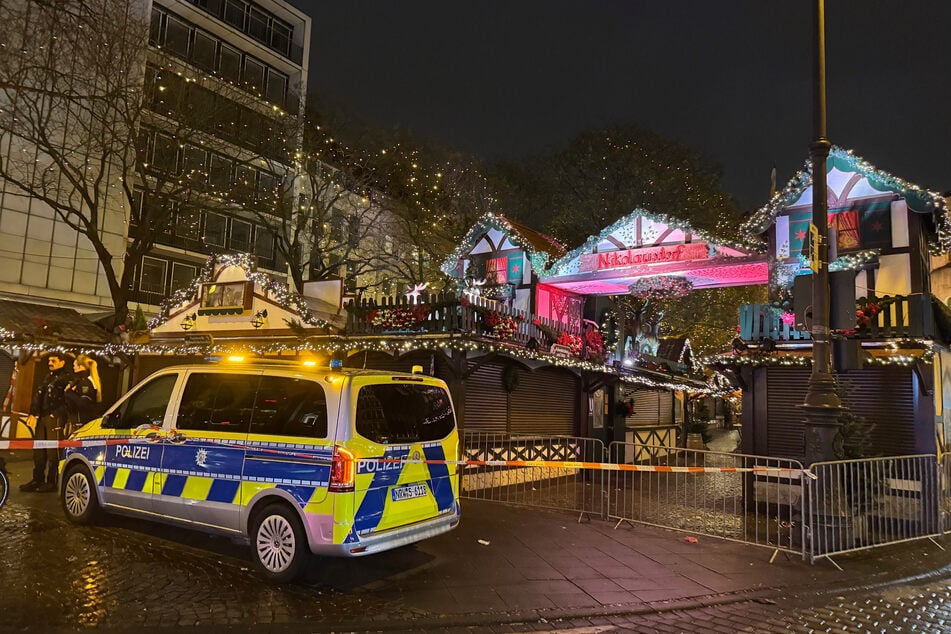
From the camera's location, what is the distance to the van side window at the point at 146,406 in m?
7.34

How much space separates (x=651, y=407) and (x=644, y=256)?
7498 millimetres

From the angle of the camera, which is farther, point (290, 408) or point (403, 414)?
point (403, 414)

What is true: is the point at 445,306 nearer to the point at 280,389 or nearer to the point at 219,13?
the point at 280,389

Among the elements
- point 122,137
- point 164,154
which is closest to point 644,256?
point 164,154

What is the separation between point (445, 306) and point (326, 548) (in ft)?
22.0

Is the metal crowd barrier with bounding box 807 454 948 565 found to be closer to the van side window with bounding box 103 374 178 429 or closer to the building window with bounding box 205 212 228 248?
the van side window with bounding box 103 374 178 429

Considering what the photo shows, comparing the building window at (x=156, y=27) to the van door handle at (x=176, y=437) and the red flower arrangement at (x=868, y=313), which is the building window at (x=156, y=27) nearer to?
Result: the van door handle at (x=176, y=437)

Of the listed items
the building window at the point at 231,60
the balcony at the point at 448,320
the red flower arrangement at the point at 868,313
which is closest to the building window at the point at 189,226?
the building window at the point at 231,60

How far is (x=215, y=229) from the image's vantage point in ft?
102

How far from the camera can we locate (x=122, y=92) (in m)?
17.8

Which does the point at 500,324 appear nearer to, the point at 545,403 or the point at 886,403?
the point at 545,403

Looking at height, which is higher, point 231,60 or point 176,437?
point 231,60

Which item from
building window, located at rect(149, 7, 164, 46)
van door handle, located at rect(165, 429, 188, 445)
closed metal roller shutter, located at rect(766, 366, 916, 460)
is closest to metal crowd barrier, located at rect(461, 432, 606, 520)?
closed metal roller shutter, located at rect(766, 366, 916, 460)

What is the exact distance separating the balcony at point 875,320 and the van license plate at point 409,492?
708cm
